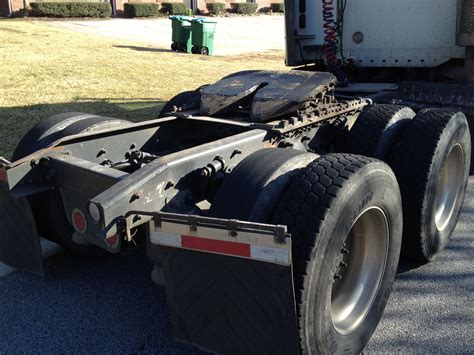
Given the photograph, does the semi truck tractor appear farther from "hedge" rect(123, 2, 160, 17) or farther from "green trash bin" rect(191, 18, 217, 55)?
"hedge" rect(123, 2, 160, 17)

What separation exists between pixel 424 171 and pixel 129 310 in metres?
2.15

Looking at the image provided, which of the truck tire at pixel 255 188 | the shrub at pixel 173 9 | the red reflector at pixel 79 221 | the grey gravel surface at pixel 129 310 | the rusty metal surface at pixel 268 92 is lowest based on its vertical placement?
the grey gravel surface at pixel 129 310

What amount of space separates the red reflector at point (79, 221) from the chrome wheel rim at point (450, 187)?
270 centimetres

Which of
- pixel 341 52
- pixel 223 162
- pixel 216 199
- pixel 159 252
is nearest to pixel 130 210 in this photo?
pixel 159 252

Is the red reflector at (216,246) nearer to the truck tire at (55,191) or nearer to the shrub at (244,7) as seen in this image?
the truck tire at (55,191)

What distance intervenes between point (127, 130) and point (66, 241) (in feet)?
2.94

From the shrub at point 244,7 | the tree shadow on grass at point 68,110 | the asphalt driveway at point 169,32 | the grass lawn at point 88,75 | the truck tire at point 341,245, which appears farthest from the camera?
the shrub at point 244,7

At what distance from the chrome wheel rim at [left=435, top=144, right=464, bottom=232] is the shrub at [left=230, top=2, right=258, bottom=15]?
38870mm

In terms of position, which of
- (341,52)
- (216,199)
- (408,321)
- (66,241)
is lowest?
(408,321)

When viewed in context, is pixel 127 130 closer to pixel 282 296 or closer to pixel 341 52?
pixel 282 296

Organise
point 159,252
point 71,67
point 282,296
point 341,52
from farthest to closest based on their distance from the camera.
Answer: point 71,67 < point 341,52 < point 159,252 < point 282,296

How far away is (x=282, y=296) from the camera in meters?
2.24

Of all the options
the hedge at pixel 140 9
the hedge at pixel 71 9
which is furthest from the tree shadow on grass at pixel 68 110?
the hedge at pixel 140 9

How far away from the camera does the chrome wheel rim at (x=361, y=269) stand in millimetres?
2951
